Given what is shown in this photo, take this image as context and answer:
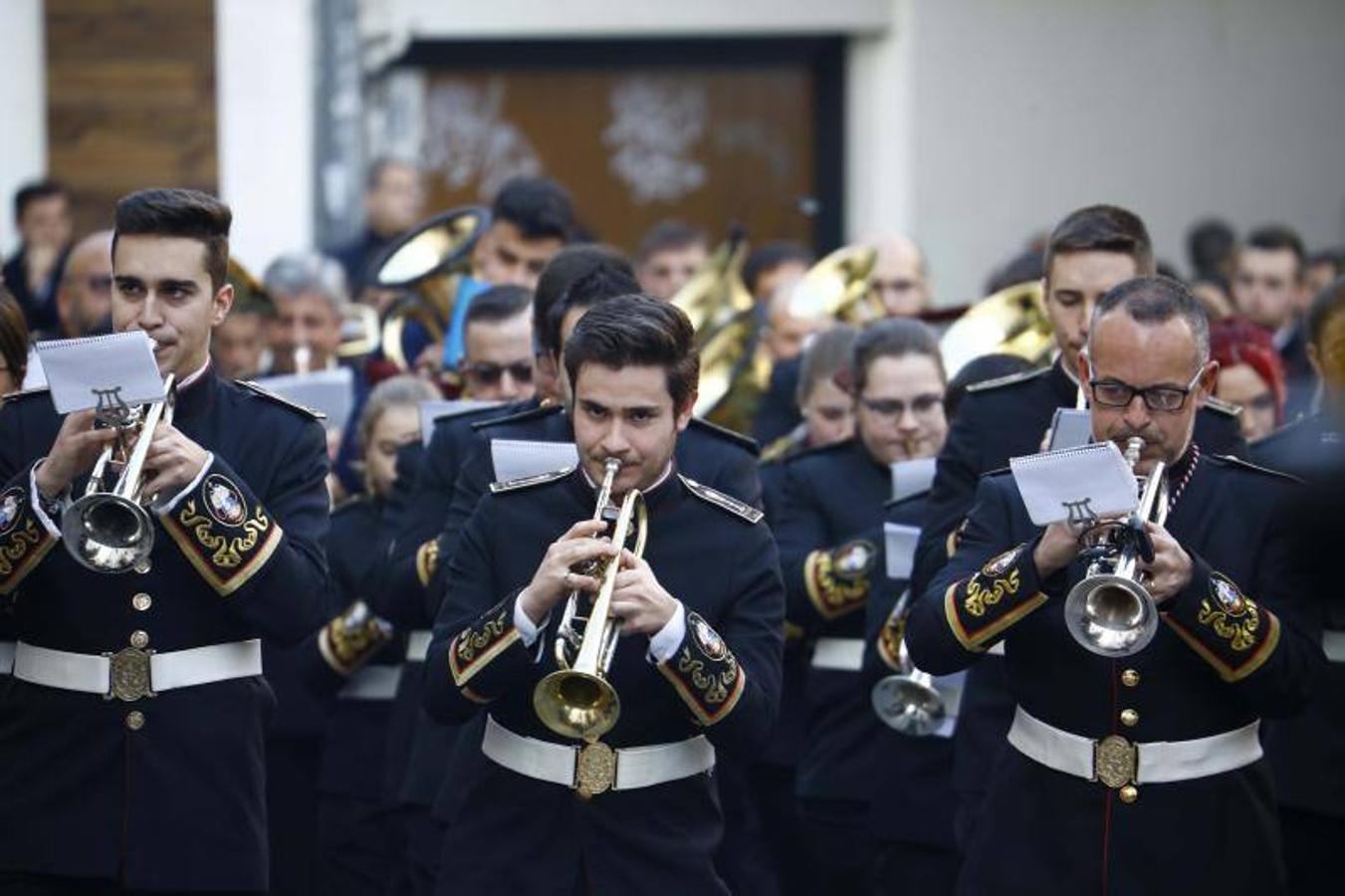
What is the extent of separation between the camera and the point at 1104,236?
733 centimetres

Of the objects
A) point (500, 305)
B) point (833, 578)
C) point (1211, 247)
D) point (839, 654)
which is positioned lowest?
point (839, 654)

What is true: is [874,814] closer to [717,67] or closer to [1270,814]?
[1270,814]

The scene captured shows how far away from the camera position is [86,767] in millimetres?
6230

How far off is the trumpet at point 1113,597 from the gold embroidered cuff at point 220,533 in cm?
169

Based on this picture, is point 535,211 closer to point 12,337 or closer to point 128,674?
point 12,337

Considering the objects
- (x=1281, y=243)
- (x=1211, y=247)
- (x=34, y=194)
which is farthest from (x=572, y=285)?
(x=1211, y=247)

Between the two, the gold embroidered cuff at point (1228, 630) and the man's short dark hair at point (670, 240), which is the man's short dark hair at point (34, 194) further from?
the gold embroidered cuff at point (1228, 630)

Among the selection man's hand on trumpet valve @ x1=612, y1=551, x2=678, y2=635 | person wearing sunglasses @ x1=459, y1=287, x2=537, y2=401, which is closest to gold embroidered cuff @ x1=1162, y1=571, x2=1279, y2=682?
man's hand on trumpet valve @ x1=612, y1=551, x2=678, y2=635

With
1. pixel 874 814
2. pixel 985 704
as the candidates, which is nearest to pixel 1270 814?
pixel 985 704

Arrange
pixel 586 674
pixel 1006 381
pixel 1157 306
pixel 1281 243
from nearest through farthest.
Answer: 1. pixel 586 674
2. pixel 1157 306
3. pixel 1006 381
4. pixel 1281 243

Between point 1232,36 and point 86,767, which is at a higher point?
point 1232,36

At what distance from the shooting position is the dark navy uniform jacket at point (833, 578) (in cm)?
824

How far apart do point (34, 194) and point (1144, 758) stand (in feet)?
26.5

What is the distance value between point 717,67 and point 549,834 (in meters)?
12.2
